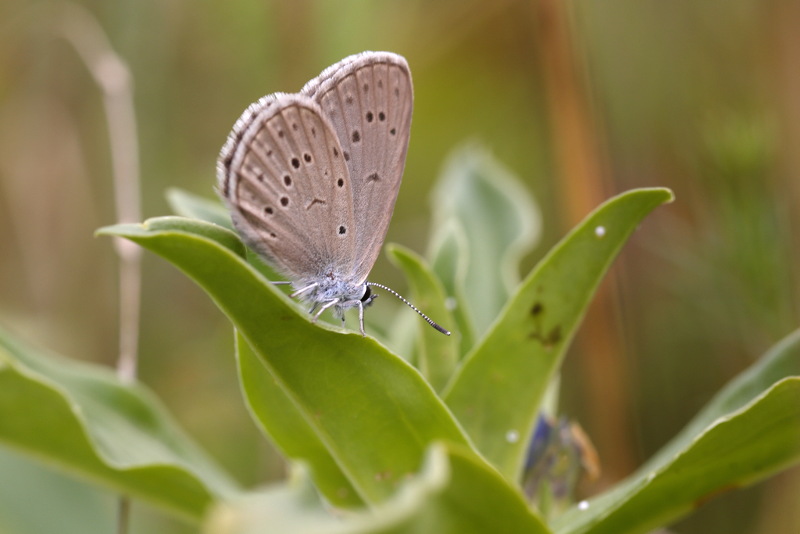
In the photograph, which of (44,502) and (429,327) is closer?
(429,327)

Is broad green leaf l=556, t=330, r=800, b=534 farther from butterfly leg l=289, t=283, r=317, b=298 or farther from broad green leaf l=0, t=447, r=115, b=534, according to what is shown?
broad green leaf l=0, t=447, r=115, b=534

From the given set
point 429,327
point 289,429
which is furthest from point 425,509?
point 429,327

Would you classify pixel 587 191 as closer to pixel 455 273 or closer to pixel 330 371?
pixel 455 273

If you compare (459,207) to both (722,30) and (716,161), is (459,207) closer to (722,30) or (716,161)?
(716,161)

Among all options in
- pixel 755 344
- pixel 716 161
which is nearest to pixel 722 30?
pixel 716 161

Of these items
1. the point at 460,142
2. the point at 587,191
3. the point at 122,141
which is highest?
the point at 122,141

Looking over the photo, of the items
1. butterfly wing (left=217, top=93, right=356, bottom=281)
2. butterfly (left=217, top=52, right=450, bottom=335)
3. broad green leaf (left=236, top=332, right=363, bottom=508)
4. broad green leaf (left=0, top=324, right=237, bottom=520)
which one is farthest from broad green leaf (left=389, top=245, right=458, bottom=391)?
broad green leaf (left=0, top=324, right=237, bottom=520)
